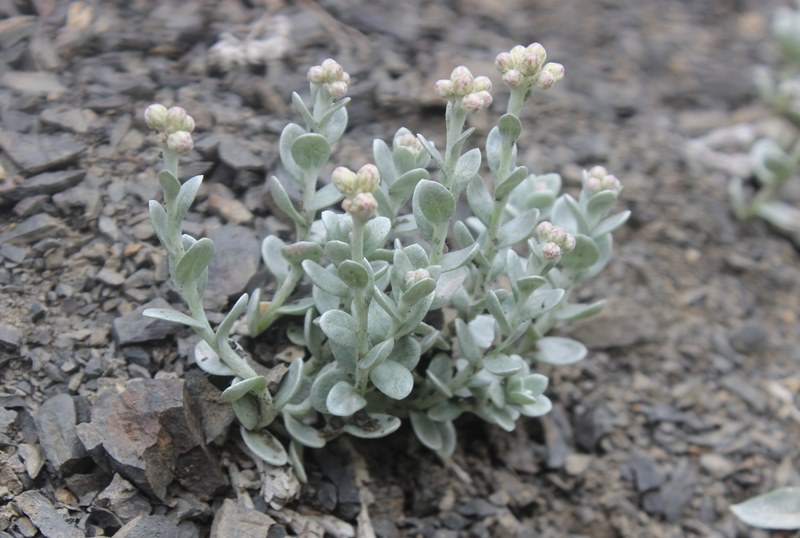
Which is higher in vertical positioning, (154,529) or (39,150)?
(39,150)

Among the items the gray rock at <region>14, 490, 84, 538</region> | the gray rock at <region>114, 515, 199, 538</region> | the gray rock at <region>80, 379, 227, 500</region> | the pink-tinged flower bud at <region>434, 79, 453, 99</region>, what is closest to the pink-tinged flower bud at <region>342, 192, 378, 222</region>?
the pink-tinged flower bud at <region>434, 79, 453, 99</region>

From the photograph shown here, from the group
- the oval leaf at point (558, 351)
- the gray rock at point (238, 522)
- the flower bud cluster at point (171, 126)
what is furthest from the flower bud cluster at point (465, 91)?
the gray rock at point (238, 522)

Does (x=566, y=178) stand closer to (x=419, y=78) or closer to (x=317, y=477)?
(x=419, y=78)

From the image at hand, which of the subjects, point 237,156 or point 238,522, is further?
point 237,156

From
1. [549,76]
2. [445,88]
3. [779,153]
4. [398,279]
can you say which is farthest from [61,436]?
[779,153]

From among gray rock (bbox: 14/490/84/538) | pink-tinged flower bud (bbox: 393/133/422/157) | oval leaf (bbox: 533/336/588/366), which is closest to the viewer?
gray rock (bbox: 14/490/84/538)

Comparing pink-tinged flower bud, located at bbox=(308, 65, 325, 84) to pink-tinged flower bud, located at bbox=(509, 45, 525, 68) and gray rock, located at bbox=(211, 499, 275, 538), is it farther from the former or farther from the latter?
gray rock, located at bbox=(211, 499, 275, 538)

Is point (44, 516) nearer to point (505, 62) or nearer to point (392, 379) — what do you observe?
point (392, 379)
